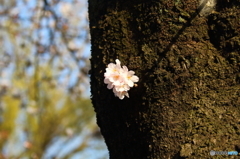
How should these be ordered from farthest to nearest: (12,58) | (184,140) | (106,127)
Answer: (12,58), (106,127), (184,140)

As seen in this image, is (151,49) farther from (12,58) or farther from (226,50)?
(12,58)

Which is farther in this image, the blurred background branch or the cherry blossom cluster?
the blurred background branch

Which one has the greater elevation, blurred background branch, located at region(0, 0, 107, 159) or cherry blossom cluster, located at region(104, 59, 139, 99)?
blurred background branch, located at region(0, 0, 107, 159)

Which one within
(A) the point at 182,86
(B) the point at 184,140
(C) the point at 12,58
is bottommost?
(B) the point at 184,140

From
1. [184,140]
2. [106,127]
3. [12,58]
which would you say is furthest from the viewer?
[12,58]

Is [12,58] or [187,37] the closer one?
[187,37]

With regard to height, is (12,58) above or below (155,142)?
above

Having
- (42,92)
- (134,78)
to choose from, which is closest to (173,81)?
(134,78)

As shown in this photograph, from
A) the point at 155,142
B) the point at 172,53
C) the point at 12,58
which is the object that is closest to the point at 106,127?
the point at 155,142
